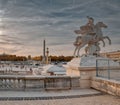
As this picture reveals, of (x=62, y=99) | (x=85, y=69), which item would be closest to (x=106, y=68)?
(x=85, y=69)

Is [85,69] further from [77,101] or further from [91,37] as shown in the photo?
[77,101]

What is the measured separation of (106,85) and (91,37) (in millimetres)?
4219

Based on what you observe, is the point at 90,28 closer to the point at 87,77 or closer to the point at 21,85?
the point at 87,77

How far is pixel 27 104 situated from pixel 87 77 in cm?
531

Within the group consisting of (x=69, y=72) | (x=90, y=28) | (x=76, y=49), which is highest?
(x=90, y=28)

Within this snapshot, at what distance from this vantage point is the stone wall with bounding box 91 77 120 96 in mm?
10961

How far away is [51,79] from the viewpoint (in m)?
13.1

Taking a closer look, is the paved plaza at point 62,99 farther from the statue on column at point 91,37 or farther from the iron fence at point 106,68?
the statue on column at point 91,37

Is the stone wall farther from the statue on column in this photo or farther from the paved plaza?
the statue on column

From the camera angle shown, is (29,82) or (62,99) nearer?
(62,99)

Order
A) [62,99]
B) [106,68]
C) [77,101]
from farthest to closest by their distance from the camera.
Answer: [106,68] < [62,99] < [77,101]

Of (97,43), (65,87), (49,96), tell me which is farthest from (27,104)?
(97,43)

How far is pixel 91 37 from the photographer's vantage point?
50.5 ft

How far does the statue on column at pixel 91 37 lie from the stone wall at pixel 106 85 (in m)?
2.48
